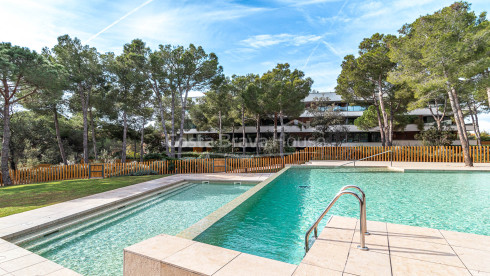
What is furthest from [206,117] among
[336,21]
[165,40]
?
[336,21]

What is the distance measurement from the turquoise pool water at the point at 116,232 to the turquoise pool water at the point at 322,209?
1.48 meters

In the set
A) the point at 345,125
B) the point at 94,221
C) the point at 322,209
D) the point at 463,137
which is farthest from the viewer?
the point at 345,125

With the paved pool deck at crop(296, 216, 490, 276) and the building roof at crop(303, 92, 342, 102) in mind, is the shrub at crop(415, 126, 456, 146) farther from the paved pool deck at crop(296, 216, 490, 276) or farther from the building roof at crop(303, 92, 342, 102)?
the paved pool deck at crop(296, 216, 490, 276)

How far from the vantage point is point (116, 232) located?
500 centimetres

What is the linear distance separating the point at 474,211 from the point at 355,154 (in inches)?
481

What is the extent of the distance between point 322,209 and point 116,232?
512 centimetres

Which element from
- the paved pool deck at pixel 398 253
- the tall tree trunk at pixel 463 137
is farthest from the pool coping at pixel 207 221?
the tall tree trunk at pixel 463 137

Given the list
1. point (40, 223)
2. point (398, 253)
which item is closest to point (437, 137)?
point (398, 253)

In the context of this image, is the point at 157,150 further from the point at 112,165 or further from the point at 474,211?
the point at 474,211

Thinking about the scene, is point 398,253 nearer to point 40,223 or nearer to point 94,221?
point 94,221

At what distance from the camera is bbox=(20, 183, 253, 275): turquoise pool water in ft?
12.2

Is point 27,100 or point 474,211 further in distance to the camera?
point 27,100

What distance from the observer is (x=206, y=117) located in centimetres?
2909

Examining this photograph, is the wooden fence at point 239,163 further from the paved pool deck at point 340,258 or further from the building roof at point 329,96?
the building roof at point 329,96
